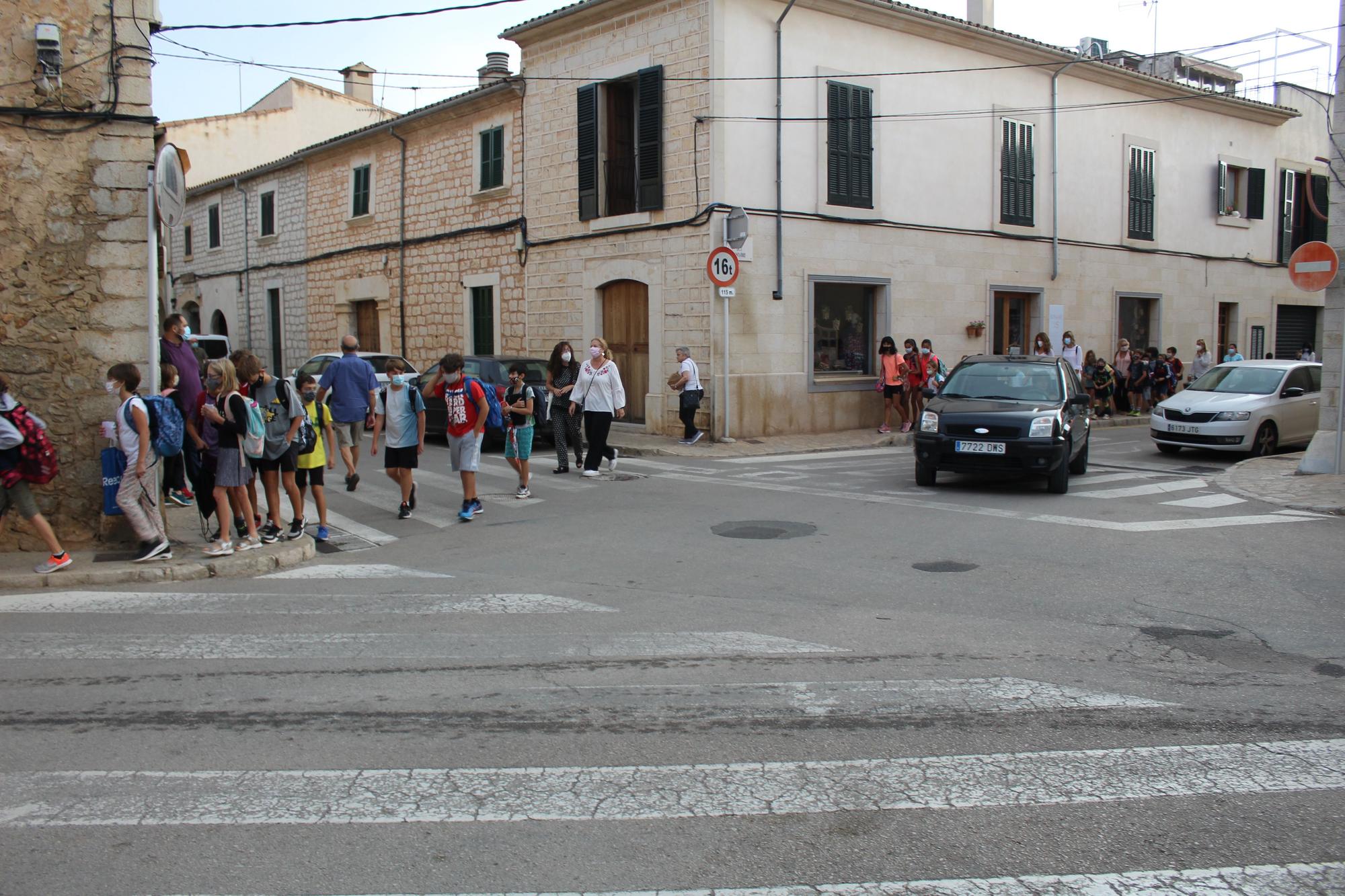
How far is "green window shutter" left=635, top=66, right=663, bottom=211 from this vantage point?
18250mm

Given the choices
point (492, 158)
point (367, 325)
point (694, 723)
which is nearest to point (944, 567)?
point (694, 723)

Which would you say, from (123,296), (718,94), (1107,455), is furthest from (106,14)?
(1107,455)

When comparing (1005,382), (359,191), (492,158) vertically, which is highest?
(359,191)

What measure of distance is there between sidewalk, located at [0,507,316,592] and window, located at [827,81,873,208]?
509 inches

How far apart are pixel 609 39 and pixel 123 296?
12.5m

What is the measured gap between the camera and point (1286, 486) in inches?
475

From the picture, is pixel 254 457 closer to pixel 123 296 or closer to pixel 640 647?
pixel 123 296

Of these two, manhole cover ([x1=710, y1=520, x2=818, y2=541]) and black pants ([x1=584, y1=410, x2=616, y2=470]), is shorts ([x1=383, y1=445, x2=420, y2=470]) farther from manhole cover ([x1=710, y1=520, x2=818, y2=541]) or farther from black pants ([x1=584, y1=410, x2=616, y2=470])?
manhole cover ([x1=710, y1=520, x2=818, y2=541])

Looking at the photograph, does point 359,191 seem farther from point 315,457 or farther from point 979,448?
point 979,448

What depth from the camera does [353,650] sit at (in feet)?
18.8

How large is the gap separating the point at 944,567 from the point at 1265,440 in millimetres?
10144

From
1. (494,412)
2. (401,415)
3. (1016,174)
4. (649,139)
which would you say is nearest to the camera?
(401,415)

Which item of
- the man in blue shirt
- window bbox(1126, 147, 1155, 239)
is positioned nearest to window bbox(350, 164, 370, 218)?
the man in blue shirt

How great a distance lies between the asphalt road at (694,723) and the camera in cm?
329
